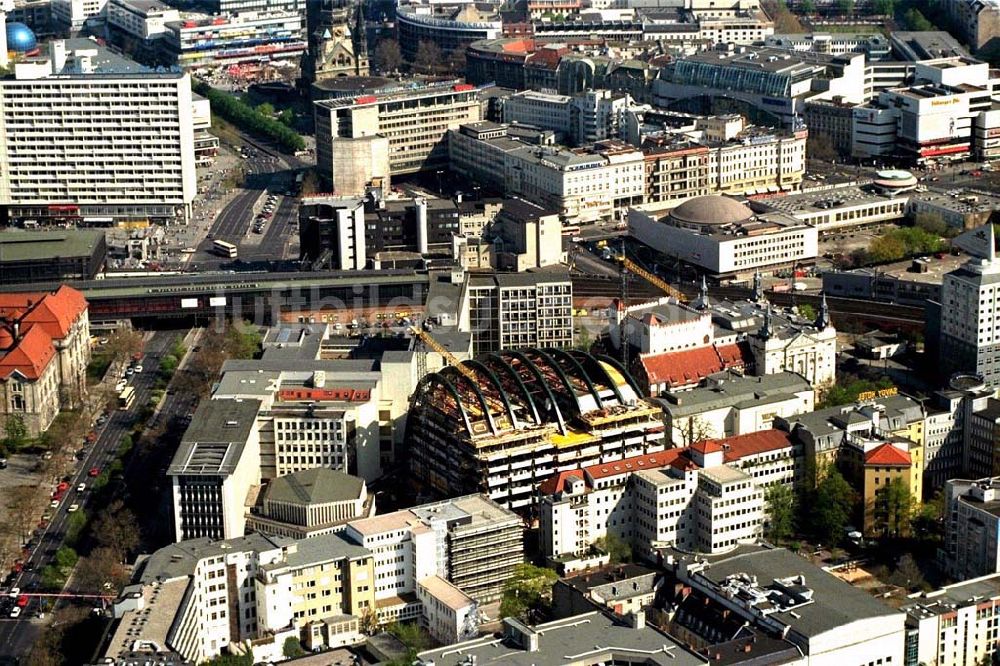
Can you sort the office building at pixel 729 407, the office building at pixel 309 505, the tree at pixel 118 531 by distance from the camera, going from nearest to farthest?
A: the office building at pixel 309 505
the tree at pixel 118 531
the office building at pixel 729 407

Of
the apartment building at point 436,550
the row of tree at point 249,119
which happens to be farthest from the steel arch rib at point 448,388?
the row of tree at point 249,119

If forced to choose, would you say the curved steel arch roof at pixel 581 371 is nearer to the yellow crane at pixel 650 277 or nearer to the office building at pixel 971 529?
the office building at pixel 971 529

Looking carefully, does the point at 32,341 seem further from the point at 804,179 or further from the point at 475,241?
the point at 804,179

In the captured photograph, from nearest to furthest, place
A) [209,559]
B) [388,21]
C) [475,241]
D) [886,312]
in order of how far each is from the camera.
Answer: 1. [209,559]
2. [886,312]
3. [475,241]
4. [388,21]

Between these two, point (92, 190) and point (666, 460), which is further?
point (92, 190)

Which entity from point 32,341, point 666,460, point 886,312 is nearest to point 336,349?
point 32,341

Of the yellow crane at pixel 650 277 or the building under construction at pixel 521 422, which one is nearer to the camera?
the building under construction at pixel 521 422

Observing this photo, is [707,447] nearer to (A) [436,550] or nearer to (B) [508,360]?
(B) [508,360]
